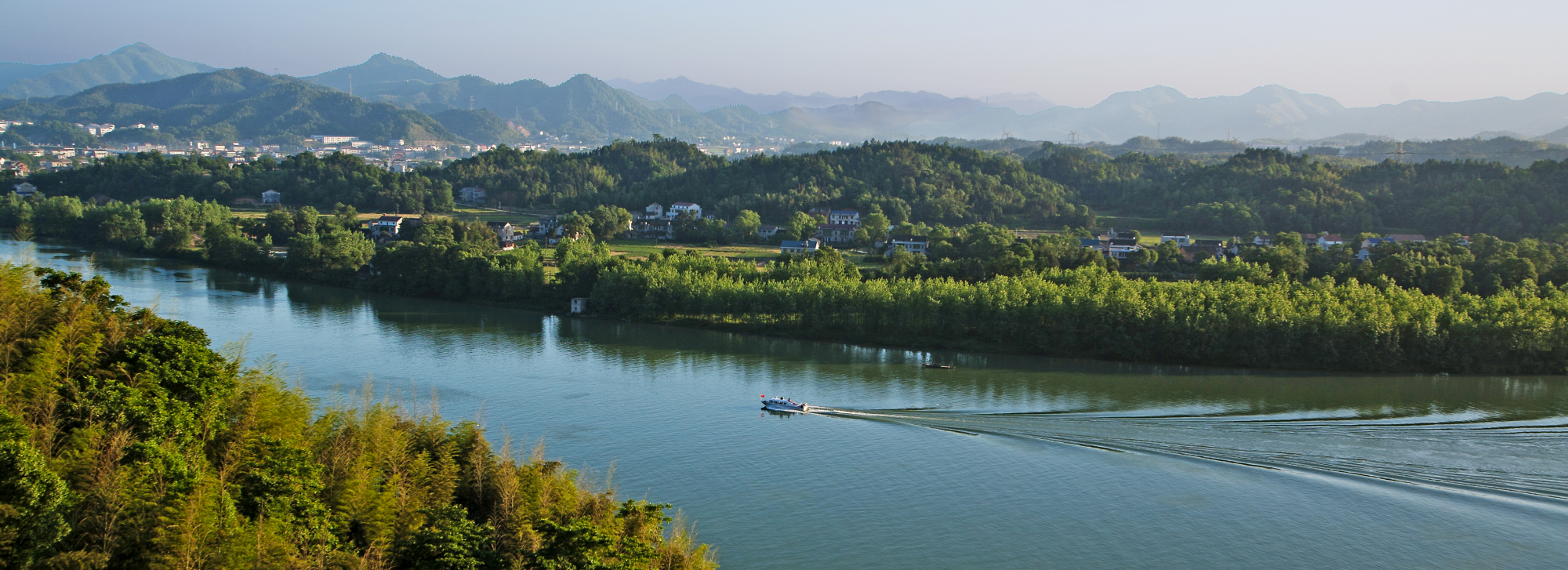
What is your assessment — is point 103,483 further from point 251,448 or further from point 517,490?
point 517,490

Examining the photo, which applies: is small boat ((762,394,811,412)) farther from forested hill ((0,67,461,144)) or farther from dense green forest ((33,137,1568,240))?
forested hill ((0,67,461,144))

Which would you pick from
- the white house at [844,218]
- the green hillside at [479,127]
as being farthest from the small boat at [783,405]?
the green hillside at [479,127]

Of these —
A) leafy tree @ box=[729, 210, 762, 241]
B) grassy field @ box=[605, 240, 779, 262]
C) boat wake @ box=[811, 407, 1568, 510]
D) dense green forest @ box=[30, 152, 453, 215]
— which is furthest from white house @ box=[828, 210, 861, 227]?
boat wake @ box=[811, 407, 1568, 510]

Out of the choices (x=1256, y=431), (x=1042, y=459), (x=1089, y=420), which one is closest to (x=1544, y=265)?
(x=1256, y=431)

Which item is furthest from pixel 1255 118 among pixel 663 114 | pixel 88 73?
pixel 88 73

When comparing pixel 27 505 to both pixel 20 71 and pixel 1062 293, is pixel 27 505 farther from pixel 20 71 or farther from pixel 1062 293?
pixel 20 71

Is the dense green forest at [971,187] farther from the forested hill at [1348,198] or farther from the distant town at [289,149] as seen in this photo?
the distant town at [289,149]
